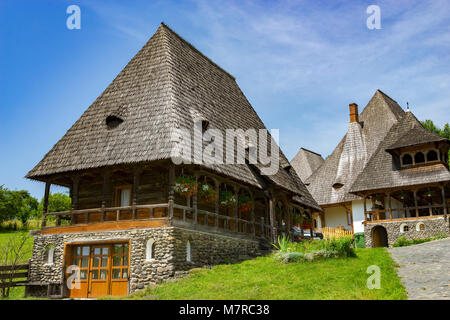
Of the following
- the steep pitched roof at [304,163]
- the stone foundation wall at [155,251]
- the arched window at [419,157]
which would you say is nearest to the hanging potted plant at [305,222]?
the arched window at [419,157]

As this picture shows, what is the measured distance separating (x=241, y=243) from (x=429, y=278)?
926cm

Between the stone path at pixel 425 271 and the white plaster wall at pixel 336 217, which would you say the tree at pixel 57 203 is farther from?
the stone path at pixel 425 271

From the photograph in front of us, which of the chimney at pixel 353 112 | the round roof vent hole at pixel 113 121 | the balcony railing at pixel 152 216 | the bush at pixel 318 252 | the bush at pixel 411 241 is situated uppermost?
the chimney at pixel 353 112

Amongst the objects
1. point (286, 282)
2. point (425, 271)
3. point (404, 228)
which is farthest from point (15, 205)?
point (425, 271)

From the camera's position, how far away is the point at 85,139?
19.2m

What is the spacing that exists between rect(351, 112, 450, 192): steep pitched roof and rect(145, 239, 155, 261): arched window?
1664 cm

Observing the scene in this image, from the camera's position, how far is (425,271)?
543 inches

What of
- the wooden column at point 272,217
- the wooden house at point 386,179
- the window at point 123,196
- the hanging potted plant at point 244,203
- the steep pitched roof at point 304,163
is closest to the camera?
the window at point 123,196

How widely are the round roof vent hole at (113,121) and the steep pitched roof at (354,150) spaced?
1975 centimetres

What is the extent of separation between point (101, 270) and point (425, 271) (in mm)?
11000

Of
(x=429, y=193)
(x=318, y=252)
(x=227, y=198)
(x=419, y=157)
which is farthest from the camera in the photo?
(x=419, y=157)

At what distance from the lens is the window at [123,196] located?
62.1ft

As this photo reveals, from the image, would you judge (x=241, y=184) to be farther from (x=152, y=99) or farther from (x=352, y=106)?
(x=352, y=106)

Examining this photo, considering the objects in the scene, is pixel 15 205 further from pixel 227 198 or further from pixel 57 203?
pixel 227 198
